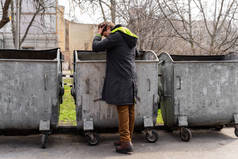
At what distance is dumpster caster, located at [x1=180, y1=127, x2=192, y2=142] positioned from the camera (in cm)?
392

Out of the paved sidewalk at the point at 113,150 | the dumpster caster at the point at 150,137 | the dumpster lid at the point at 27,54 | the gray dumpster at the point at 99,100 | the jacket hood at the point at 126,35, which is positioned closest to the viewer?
the paved sidewalk at the point at 113,150

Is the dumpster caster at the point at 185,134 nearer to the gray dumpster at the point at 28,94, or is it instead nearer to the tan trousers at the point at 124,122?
the tan trousers at the point at 124,122

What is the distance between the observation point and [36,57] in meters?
4.55

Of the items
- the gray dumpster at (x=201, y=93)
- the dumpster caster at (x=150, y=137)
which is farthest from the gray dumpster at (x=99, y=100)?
the gray dumpster at (x=201, y=93)

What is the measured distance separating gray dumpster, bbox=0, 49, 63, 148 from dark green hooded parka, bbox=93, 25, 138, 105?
75 cm

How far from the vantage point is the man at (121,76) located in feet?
11.1

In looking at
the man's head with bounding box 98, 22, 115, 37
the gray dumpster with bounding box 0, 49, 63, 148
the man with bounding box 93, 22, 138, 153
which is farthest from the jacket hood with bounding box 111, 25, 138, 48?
the gray dumpster with bounding box 0, 49, 63, 148

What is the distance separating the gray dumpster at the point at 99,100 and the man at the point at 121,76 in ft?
0.73

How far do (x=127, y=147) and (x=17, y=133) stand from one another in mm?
1648

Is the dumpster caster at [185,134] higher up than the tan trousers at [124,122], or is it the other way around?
the tan trousers at [124,122]

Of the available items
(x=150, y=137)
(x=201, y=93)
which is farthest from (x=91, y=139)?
(x=201, y=93)

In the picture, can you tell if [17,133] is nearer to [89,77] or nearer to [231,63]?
[89,77]

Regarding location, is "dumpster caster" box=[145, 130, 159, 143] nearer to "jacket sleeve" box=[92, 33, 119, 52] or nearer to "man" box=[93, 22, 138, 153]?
"man" box=[93, 22, 138, 153]

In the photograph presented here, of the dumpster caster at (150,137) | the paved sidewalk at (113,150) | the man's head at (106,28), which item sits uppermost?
the man's head at (106,28)
